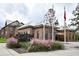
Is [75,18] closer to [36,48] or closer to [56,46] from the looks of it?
[56,46]

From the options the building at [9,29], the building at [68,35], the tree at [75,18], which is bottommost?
the building at [68,35]

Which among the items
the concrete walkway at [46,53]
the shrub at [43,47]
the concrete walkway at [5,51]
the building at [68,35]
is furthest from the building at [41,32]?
the concrete walkway at [5,51]

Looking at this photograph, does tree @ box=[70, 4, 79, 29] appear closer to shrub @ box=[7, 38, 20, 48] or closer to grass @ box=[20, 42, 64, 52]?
grass @ box=[20, 42, 64, 52]

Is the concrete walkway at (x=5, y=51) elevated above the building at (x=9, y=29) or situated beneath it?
situated beneath

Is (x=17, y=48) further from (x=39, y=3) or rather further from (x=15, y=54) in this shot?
(x=39, y=3)

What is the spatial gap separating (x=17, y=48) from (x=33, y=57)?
1.17 ft

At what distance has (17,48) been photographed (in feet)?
14.5

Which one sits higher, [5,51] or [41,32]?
[41,32]

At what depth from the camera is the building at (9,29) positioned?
174 inches

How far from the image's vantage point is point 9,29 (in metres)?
4.49

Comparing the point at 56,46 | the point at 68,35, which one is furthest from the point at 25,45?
the point at 68,35

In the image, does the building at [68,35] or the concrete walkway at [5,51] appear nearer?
the concrete walkway at [5,51]

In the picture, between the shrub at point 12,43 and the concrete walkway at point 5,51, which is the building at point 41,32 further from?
the concrete walkway at point 5,51

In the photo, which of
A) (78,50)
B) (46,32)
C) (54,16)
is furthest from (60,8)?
(78,50)
